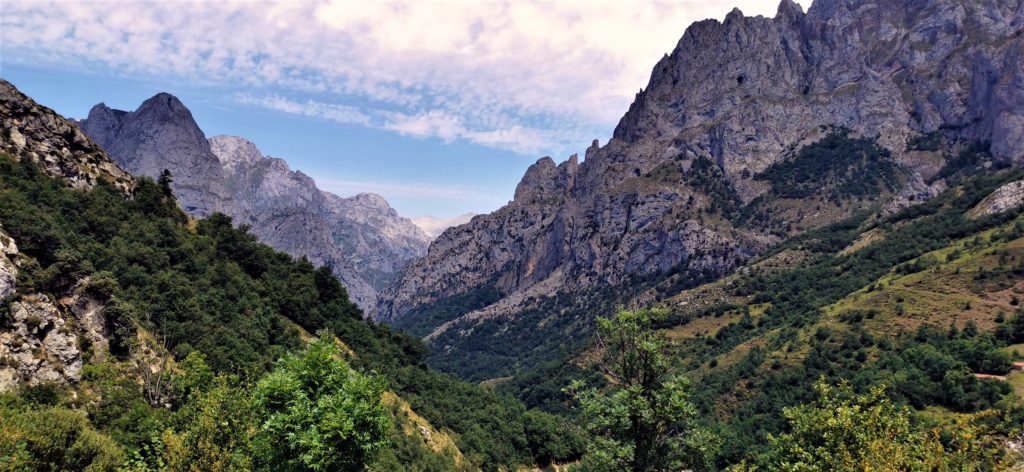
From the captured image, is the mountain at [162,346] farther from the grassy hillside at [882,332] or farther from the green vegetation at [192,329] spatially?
the grassy hillside at [882,332]

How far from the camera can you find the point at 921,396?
244 ft

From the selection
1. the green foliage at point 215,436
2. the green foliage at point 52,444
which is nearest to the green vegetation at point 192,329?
the green foliage at point 215,436

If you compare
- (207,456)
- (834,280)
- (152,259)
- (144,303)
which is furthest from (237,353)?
(834,280)

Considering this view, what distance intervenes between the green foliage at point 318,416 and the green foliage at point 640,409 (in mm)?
8859

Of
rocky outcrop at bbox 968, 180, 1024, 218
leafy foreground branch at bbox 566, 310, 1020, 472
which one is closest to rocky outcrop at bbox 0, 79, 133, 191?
leafy foreground branch at bbox 566, 310, 1020, 472

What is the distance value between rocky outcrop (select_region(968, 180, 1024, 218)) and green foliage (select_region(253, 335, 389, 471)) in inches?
7178

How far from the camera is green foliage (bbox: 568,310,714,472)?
20656mm

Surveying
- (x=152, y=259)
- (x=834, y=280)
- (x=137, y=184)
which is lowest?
(x=834, y=280)

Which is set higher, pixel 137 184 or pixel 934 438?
pixel 137 184

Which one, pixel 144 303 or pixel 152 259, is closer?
pixel 144 303

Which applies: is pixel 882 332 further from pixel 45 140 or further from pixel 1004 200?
pixel 45 140

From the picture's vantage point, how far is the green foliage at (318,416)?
19.5 m

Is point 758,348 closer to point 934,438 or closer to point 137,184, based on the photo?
point 934,438

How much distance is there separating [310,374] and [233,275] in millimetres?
50776
